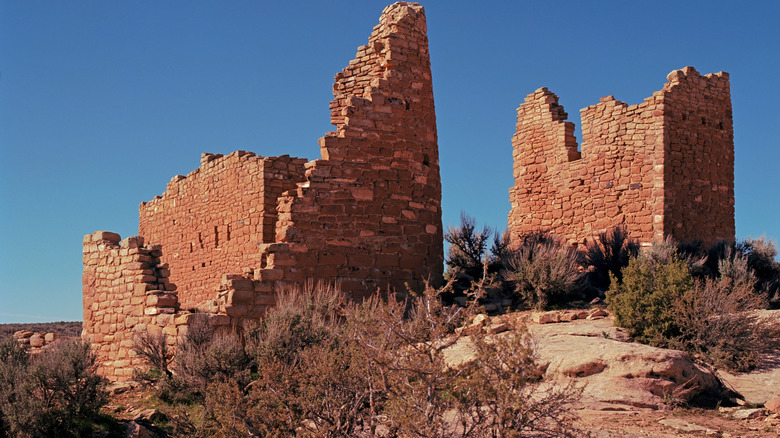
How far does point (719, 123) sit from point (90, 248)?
42.1 feet

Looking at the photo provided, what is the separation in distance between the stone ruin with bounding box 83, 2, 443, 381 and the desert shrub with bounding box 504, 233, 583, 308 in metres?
1.43

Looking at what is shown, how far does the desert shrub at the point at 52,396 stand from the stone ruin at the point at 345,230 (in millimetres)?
1626

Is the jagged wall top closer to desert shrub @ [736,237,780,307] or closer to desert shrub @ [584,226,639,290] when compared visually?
desert shrub @ [584,226,639,290]

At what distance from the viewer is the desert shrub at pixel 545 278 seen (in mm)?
11812

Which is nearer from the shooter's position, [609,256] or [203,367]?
[203,367]

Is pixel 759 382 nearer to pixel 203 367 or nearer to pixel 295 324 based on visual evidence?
pixel 295 324

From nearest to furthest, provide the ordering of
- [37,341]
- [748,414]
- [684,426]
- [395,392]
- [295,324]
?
[395,392] < [684,426] < [748,414] < [295,324] < [37,341]

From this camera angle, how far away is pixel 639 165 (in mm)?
14625

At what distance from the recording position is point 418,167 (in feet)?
40.7

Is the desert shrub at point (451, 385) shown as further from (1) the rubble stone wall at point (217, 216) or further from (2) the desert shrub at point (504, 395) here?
(1) the rubble stone wall at point (217, 216)

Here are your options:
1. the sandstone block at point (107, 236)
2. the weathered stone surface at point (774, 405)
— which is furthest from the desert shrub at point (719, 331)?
the sandstone block at point (107, 236)

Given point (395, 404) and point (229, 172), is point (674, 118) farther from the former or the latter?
point (395, 404)

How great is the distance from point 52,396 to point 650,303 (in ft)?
24.5

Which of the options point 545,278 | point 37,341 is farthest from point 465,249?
point 37,341
